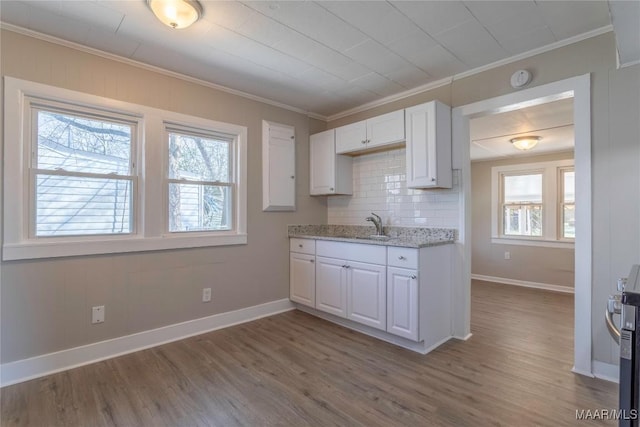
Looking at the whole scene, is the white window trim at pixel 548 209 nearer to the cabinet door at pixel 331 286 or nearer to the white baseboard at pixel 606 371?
the white baseboard at pixel 606 371

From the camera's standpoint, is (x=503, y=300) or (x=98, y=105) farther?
(x=503, y=300)

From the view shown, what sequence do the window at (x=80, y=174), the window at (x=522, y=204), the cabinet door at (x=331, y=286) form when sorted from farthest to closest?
the window at (x=522, y=204)
the cabinet door at (x=331, y=286)
the window at (x=80, y=174)

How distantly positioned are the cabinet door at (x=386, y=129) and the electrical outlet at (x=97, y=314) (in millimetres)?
2924

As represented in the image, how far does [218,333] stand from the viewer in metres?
3.12

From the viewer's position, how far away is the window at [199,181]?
3043 mm

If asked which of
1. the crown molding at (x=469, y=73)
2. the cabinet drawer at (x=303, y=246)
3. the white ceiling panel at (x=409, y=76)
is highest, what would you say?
the white ceiling panel at (x=409, y=76)

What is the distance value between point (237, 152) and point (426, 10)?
221cm

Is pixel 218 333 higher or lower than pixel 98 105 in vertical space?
lower

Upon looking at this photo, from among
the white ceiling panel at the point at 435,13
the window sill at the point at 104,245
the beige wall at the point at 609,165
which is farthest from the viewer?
the window sill at the point at 104,245

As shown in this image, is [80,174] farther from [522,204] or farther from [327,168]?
[522,204]

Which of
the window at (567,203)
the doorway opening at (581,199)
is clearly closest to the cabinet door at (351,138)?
the doorway opening at (581,199)

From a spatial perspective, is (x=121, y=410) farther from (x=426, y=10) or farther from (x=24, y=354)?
(x=426, y=10)

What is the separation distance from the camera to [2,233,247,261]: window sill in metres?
2.25

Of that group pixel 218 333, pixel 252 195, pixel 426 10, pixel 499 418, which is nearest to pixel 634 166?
pixel 426 10
